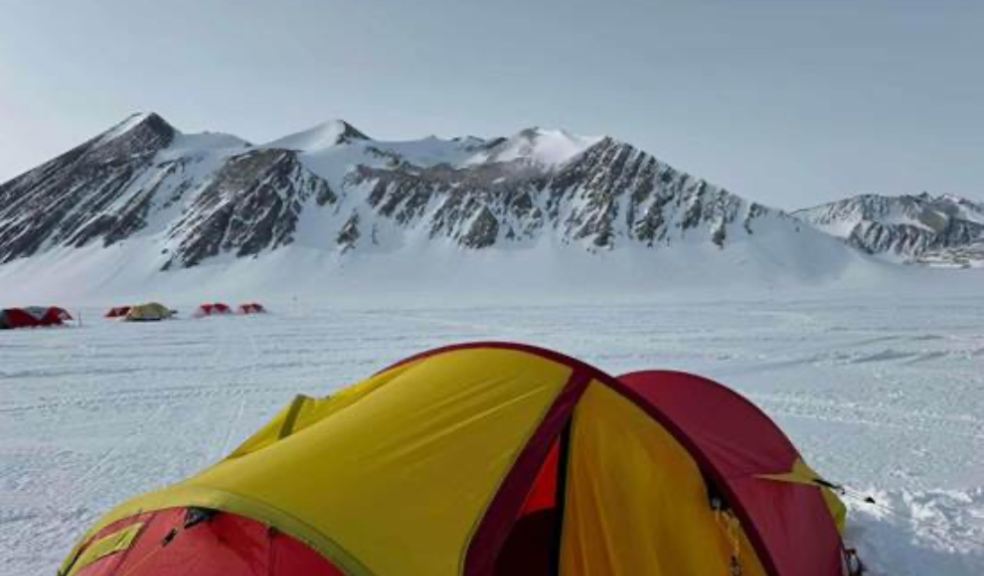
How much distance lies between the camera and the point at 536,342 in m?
22.6

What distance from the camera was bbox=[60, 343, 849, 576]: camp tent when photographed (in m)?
3.04

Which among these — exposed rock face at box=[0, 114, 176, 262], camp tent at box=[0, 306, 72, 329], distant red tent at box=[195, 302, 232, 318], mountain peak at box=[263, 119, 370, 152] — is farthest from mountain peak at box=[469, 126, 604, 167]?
camp tent at box=[0, 306, 72, 329]

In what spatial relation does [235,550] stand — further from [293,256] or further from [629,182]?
[629,182]

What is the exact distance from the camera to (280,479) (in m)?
3.18

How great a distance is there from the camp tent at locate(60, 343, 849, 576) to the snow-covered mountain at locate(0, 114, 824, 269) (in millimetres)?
87761

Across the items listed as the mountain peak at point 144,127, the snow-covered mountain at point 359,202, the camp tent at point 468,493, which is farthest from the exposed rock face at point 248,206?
the camp tent at point 468,493

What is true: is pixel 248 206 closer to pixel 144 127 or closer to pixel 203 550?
pixel 144 127

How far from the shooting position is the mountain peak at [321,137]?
411 ft

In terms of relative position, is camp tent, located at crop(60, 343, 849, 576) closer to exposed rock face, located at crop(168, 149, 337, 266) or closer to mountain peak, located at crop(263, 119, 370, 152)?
exposed rock face, located at crop(168, 149, 337, 266)

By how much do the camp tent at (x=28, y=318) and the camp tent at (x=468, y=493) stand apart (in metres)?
37.7

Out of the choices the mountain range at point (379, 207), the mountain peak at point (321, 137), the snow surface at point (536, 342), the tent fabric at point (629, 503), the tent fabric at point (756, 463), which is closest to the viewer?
the tent fabric at point (629, 503)

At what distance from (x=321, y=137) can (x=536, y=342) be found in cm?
11664

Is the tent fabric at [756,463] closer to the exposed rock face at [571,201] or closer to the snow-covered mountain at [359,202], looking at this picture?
the exposed rock face at [571,201]

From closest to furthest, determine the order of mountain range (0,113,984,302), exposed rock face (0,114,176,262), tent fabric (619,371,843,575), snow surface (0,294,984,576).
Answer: tent fabric (619,371,843,575), snow surface (0,294,984,576), mountain range (0,113,984,302), exposed rock face (0,114,176,262)
